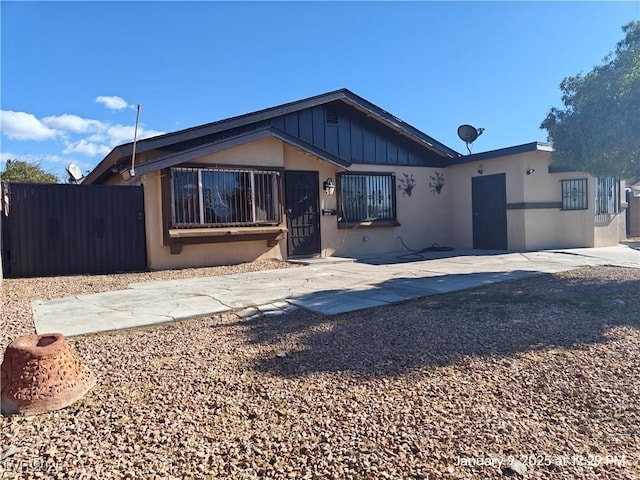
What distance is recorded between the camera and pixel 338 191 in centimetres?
1171

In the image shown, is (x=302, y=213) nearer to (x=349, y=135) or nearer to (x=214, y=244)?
(x=214, y=244)

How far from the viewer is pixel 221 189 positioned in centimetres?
966

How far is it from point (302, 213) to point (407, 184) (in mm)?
3795

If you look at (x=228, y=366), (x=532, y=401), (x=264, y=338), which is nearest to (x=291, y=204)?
(x=264, y=338)

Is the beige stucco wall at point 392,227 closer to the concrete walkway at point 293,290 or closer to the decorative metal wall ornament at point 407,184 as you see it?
the decorative metal wall ornament at point 407,184

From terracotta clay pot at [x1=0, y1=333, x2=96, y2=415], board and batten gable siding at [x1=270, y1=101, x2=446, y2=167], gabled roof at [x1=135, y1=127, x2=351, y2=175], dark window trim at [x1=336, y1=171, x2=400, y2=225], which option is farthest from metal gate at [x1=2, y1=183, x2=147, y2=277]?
terracotta clay pot at [x1=0, y1=333, x2=96, y2=415]

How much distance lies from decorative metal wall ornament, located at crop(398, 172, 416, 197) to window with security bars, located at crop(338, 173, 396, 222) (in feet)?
1.20

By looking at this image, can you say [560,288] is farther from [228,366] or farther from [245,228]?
[245,228]

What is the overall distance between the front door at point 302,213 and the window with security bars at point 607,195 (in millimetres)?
8076

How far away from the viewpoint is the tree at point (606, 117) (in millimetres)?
5922

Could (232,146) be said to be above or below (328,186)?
above

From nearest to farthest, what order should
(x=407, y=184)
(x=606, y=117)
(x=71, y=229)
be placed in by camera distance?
(x=606, y=117)
(x=71, y=229)
(x=407, y=184)

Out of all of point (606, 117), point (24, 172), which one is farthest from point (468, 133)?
point (24, 172)

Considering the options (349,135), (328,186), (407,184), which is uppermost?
(349,135)
